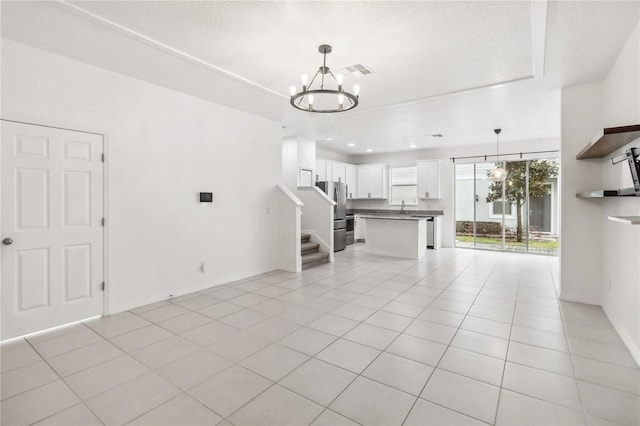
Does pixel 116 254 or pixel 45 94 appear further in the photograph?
pixel 116 254

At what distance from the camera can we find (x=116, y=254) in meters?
3.67

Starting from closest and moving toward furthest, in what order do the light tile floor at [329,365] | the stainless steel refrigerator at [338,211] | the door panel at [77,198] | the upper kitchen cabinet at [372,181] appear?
the light tile floor at [329,365] → the door panel at [77,198] → the stainless steel refrigerator at [338,211] → the upper kitchen cabinet at [372,181]

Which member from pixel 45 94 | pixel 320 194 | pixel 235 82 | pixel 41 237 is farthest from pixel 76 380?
pixel 320 194

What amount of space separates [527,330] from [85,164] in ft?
16.6

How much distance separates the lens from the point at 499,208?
822 centimetres

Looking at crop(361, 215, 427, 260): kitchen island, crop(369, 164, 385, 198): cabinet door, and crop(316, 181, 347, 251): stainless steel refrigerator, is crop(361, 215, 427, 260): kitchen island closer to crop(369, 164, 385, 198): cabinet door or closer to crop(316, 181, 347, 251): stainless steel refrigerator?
crop(316, 181, 347, 251): stainless steel refrigerator

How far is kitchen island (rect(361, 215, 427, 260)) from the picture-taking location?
7.04 metres

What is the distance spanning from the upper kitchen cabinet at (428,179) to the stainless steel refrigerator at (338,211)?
239 centimetres

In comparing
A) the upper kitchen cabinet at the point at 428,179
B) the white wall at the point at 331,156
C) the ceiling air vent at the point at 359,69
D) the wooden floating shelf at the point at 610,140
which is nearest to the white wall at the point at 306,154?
the white wall at the point at 331,156

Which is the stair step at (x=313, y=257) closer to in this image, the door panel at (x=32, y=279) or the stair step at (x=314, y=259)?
the stair step at (x=314, y=259)

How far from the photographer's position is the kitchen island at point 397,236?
7043 mm

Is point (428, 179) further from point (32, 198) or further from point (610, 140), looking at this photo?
point (32, 198)

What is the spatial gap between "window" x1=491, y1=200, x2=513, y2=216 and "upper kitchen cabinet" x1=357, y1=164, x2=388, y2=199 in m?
3.04

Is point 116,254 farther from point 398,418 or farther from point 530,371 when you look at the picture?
point 530,371
